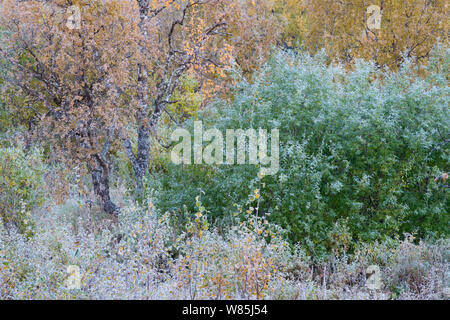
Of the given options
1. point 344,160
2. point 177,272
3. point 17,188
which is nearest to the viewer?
point 177,272

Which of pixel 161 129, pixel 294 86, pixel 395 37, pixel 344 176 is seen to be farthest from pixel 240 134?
pixel 395 37

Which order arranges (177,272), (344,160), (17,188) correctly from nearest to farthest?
(177,272) < (344,160) < (17,188)

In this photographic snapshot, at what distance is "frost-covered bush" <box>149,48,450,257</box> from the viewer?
7.55 m

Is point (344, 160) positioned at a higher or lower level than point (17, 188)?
higher

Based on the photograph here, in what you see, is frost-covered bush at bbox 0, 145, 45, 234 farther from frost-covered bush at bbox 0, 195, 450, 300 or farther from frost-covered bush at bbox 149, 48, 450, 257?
frost-covered bush at bbox 149, 48, 450, 257

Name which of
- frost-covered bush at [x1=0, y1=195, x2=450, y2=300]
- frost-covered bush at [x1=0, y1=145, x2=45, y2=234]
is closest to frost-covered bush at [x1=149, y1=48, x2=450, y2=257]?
frost-covered bush at [x1=0, y1=195, x2=450, y2=300]

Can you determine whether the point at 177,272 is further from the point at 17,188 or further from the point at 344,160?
the point at 17,188

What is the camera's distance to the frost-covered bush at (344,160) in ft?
24.8

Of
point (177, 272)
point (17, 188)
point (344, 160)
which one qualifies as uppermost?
point (344, 160)

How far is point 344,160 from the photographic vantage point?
7.61 metres

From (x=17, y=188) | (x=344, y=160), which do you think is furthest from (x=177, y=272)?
(x=17, y=188)

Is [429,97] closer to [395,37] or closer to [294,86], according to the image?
[294,86]

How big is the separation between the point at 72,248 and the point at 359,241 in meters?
4.54

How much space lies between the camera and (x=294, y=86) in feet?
26.6
